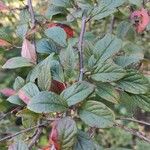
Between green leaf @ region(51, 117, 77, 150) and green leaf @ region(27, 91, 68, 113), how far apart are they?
1.3 inches

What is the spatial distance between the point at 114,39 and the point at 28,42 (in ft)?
0.60

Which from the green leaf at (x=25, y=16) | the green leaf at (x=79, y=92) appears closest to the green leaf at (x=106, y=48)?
the green leaf at (x=79, y=92)

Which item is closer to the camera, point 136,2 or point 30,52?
point 30,52

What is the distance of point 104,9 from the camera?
0.94m

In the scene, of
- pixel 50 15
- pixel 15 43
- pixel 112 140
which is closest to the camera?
pixel 15 43

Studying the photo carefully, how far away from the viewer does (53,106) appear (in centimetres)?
71

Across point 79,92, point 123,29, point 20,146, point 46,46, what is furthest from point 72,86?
point 123,29

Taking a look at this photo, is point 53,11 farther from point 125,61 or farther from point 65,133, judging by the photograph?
point 65,133

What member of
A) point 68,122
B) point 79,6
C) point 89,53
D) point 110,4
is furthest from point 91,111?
point 79,6

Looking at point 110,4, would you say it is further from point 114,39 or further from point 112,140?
point 112,140

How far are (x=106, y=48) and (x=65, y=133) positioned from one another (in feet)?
0.77

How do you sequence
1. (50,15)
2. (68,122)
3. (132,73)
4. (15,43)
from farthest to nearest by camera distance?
(50,15), (15,43), (132,73), (68,122)

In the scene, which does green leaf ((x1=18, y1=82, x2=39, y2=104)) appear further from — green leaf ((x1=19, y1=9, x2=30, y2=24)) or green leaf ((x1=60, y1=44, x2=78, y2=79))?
green leaf ((x1=19, y1=9, x2=30, y2=24))

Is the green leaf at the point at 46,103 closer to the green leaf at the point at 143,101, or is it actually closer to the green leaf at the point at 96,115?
the green leaf at the point at 96,115
